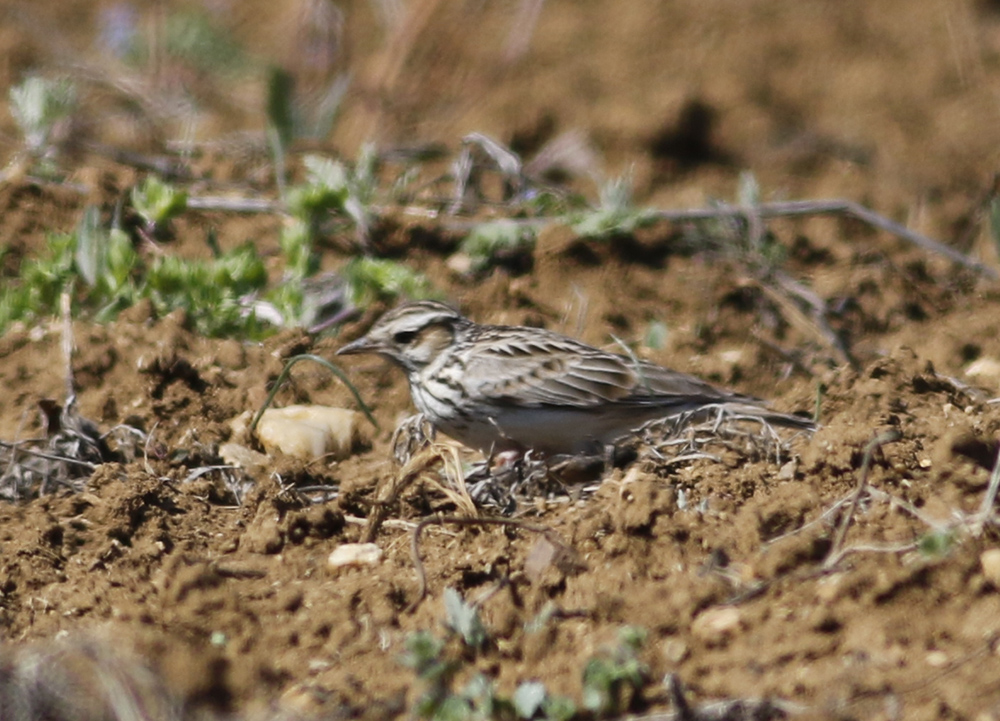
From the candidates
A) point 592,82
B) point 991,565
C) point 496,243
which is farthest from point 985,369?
point 592,82


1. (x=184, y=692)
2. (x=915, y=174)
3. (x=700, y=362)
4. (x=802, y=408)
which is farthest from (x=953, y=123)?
(x=184, y=692)

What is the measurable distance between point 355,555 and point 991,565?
6.98 feet

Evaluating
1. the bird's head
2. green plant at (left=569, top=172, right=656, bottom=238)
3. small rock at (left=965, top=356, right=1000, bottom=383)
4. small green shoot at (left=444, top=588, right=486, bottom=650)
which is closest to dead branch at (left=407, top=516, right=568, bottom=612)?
small green shoot at (left=444, top=588, right=486, bottom=650)

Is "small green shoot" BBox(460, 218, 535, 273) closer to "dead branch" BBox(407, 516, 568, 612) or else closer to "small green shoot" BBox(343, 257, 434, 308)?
"small green shoot" BBox(343, 257, 434, 308)

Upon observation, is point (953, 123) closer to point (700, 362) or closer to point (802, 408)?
point (700, 362)

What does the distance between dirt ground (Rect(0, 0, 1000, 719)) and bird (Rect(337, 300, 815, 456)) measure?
378 mm

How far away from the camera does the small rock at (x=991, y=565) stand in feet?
14.5

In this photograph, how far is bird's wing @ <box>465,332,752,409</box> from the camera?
260 inches

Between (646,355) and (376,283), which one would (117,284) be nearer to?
(376,283)

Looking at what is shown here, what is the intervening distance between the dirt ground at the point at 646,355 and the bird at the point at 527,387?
0.38m

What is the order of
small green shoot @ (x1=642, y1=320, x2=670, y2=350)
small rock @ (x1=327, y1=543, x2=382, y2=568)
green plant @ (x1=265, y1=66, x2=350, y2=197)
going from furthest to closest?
green plant @ (x1=265, y1=66, x2=350, y2=197)
small green shoot @ (x1=642, y1=320, x2=670, y2=350)
small rock @ (x1=327, y1=543, x2=382, y2=568)

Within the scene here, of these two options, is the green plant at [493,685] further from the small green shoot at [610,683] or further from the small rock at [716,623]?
the small rock at [716,623]

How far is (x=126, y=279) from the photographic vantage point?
24.5 ft

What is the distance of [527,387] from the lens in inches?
262
